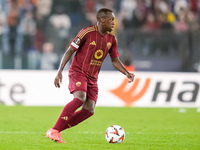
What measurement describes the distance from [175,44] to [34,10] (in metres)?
4.97

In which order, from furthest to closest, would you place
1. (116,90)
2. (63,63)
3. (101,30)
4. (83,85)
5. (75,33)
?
(75,33)
(116,90)
(101,30)
(83,85)
(63,63)

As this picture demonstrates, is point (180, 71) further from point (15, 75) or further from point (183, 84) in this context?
point (15, 75)

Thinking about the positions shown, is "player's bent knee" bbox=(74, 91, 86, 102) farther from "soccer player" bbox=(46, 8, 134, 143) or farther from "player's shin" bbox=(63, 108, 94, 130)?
"player's shin" bbox=(63, 108, 94, 130)

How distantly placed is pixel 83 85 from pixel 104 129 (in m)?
2.55

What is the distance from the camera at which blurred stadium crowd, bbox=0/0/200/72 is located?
15281 millimetres

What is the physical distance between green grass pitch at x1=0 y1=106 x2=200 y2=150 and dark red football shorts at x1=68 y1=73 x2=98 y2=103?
2.39 feet

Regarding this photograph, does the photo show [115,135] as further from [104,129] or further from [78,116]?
[104,129]

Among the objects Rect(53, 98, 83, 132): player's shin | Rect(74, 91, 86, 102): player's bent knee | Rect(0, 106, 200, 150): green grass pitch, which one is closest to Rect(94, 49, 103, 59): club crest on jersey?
Rect(74, 91, 86, 102): player's bent knee

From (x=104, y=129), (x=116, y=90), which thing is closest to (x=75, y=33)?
(x=116, y=90)

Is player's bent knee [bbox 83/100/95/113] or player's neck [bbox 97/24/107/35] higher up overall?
player's neck [bbox 97/24/107/35]

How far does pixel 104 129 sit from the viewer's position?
9422 mm

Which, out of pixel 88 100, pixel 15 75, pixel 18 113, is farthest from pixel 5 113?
pixel 88 100

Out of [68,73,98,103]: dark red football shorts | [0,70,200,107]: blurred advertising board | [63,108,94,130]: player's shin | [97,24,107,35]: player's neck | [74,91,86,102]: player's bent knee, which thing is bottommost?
[0,70,200,107]: blurred advertising board

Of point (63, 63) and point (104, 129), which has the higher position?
point (63, 63)
